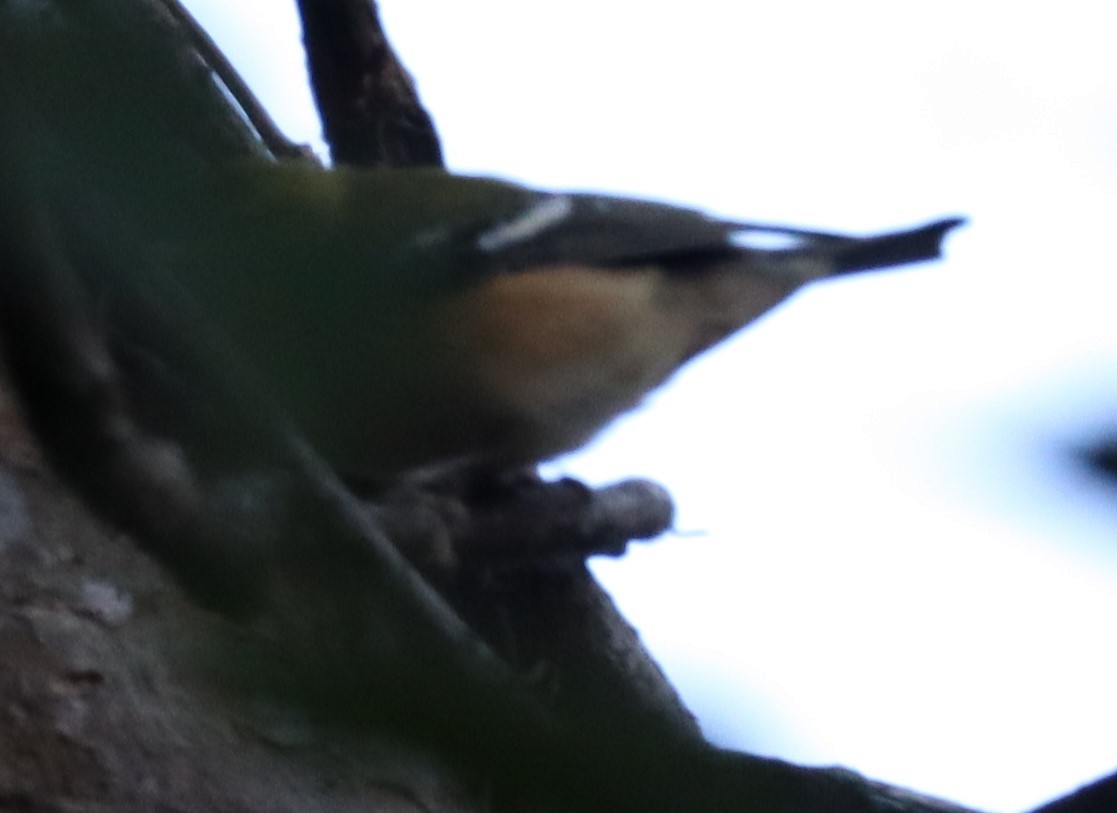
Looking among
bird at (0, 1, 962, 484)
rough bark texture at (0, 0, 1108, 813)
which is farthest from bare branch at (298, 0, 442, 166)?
rough bark texture at (0, 0, 1108, 813)

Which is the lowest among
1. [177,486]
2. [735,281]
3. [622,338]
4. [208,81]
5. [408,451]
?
[177,486]

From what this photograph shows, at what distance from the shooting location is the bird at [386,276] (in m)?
0.50

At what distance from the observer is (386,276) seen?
0.89 m

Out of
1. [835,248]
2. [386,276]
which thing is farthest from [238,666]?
[835,248]

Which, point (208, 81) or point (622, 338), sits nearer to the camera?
point (208, 81)

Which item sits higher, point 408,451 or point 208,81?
point 408,451

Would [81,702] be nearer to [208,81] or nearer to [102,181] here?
[208,81]

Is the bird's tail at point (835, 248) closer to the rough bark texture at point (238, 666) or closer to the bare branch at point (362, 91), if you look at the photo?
the bare branch at point (362, 91)

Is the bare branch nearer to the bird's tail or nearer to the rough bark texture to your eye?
the bird's tail

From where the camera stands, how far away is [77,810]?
4.22ft

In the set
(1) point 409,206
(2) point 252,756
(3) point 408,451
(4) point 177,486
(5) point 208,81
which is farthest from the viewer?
(1) point 409,206

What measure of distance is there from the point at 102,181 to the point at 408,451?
2273 mm

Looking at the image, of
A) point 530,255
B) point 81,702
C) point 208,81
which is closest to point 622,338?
point 530,255

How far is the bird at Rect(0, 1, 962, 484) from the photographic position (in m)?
0.50
